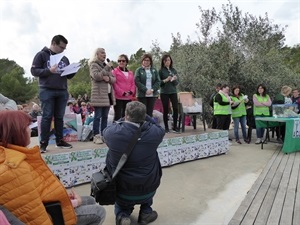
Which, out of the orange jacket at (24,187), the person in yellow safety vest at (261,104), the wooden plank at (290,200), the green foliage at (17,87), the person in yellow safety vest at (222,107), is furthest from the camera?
the green foliage at (17,87)

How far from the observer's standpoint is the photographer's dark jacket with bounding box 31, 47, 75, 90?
3.87 m

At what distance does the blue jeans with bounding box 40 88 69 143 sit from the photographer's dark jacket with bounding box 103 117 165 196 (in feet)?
4.86

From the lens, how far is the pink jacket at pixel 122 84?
16.7ft

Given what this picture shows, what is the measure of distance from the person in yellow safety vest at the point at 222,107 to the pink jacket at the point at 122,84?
3013 millimetres

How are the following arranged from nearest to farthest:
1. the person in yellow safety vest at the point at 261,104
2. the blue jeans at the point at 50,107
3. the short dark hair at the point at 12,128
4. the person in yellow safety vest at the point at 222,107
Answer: the short dark hair at the point at 12,128 → the blue jeans at the point at 50,107 → the person in yellow safety vest at the point at 222,107 → the person in yellow safety vest at the point at 261,104

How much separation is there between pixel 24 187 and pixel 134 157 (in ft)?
4.17

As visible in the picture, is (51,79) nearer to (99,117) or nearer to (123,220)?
(99,117)

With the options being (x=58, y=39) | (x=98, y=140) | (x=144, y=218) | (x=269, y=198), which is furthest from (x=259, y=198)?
(x=58, y=39)

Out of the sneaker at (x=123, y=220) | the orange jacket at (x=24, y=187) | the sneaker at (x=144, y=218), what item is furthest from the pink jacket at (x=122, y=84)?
the orange jacket at (x=24, y=187)

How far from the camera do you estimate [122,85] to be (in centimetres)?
509

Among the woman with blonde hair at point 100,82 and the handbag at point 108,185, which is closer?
the handbag at point 108,185

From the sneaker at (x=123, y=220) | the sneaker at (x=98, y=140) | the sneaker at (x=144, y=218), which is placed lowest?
the sneaker at (x=144, y=218)

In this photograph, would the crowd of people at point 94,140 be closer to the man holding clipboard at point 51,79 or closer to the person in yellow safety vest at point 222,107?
the man holding clipboard at point 51,79

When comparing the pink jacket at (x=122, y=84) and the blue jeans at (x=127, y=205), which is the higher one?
the pink jacket at (x=122, y=84)
